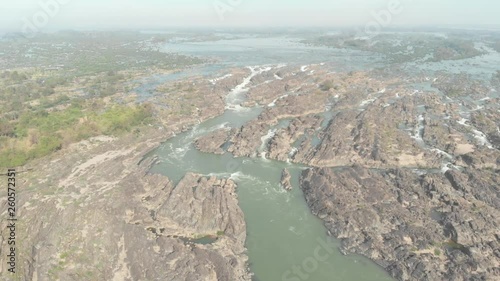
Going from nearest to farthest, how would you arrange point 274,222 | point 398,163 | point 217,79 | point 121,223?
point 121,223 < point 274,222 < point 398,163 < point 217,79

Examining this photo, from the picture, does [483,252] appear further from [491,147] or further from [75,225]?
[75,225]

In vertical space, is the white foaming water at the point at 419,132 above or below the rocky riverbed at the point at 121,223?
below

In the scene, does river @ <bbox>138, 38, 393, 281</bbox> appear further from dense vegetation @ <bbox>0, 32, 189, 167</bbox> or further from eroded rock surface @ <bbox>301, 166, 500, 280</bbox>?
dense vegetation @ <bbox>0, 32, 189, 167</bbox>

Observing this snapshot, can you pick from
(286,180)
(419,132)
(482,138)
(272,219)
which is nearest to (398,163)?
(419,132)

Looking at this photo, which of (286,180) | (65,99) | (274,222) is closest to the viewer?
(274,222)

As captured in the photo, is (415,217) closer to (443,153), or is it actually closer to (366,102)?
(443,153)

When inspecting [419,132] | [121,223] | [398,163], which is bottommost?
[419,132]

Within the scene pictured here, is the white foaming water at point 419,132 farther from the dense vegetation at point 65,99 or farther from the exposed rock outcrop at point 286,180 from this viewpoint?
the dense vegetation at point 65,99

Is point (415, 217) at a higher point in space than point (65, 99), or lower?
lower

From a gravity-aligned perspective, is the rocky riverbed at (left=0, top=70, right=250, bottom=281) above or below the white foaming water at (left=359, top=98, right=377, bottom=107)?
above

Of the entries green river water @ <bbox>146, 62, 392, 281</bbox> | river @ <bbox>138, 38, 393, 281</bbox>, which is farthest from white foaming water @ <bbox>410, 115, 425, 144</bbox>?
green river water @ <bbox>146, 62, 392, 281</bbox>

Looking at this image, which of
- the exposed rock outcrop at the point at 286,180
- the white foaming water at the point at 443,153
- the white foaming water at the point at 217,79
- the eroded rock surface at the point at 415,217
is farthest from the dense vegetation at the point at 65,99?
the white foaming water at the point at 443,153

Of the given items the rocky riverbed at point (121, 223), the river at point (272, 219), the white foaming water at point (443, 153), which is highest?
the rocky riverbed at point (121, 223)
